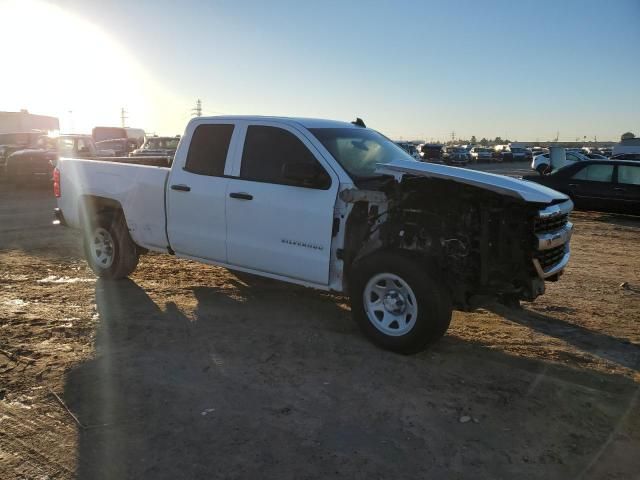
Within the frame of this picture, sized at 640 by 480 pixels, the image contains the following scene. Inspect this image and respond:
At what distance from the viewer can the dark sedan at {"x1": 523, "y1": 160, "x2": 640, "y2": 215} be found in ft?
44.8

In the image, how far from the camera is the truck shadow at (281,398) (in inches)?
124

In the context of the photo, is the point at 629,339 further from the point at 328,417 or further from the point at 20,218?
Result: the point at 20,218

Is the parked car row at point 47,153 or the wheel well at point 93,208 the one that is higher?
the parked car row at point 47,153

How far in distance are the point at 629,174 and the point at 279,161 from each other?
11544 mm

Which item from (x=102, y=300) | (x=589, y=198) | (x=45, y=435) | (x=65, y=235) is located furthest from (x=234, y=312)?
(x=589, y=198)

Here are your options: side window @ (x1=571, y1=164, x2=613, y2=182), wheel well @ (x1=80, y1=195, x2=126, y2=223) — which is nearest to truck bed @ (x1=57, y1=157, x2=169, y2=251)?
wheel well @ (x1=80, y1=195, x2=126, y2=223)

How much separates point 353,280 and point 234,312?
5.17 feet

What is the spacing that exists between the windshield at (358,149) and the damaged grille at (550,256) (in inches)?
62.2

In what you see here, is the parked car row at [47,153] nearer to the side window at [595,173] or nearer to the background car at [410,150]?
the background car at [410,150]

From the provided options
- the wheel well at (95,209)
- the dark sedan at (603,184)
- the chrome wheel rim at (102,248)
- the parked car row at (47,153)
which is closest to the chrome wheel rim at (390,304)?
the wheel well at (95,209)

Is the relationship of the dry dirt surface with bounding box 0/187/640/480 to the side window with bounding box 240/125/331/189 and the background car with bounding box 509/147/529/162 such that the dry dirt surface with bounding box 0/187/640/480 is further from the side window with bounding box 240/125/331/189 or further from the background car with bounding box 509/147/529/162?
the background car with bounding box 509/147/529/162

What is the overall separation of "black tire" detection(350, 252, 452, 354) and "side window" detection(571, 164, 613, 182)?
37.7ft

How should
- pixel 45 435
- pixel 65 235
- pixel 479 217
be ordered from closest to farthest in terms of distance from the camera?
pixel 45 435, pixel 479 217, pixel 65 235

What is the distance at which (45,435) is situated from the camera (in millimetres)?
3373
